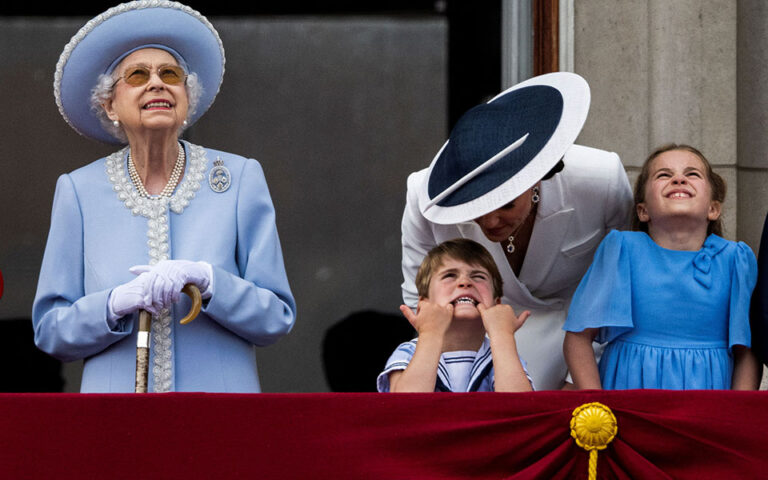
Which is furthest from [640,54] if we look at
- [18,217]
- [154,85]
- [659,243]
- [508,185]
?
[18,217]

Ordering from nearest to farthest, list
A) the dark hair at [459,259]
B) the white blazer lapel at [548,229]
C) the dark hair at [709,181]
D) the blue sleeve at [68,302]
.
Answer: the blue sleeve at [68,302] → the dark hair at [459,259] → the dark hair at [709,181] → the white blazer lapel at [548,229]

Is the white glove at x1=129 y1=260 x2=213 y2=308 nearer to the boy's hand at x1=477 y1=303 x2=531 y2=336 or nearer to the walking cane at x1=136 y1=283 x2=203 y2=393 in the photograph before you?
the walking cane at x1=136 y1=283 x2=203 y2=393

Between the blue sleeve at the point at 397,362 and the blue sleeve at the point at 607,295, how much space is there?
1.33ft

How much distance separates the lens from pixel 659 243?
321cm

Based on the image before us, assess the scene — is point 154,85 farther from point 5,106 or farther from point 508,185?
point 5,106

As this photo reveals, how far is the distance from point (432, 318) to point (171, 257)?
657 millimetres

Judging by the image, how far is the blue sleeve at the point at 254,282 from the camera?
2.94 metres

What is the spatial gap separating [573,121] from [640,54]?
6.04ft

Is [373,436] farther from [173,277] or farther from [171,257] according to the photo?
[171,257]

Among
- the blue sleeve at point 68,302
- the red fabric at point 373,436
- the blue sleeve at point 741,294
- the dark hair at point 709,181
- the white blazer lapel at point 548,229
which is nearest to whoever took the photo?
the red fabric at point 373,436

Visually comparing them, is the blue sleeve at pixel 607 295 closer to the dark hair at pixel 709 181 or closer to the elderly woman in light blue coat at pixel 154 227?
the dark hair at pixel 709 181

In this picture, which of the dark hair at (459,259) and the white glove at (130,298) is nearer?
the white glove at (130,298)

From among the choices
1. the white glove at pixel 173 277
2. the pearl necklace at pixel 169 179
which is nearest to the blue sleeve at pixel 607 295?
the white glove at pixel 173 277

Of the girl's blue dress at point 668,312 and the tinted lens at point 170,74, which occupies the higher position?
the tinted lens at point 170,74
